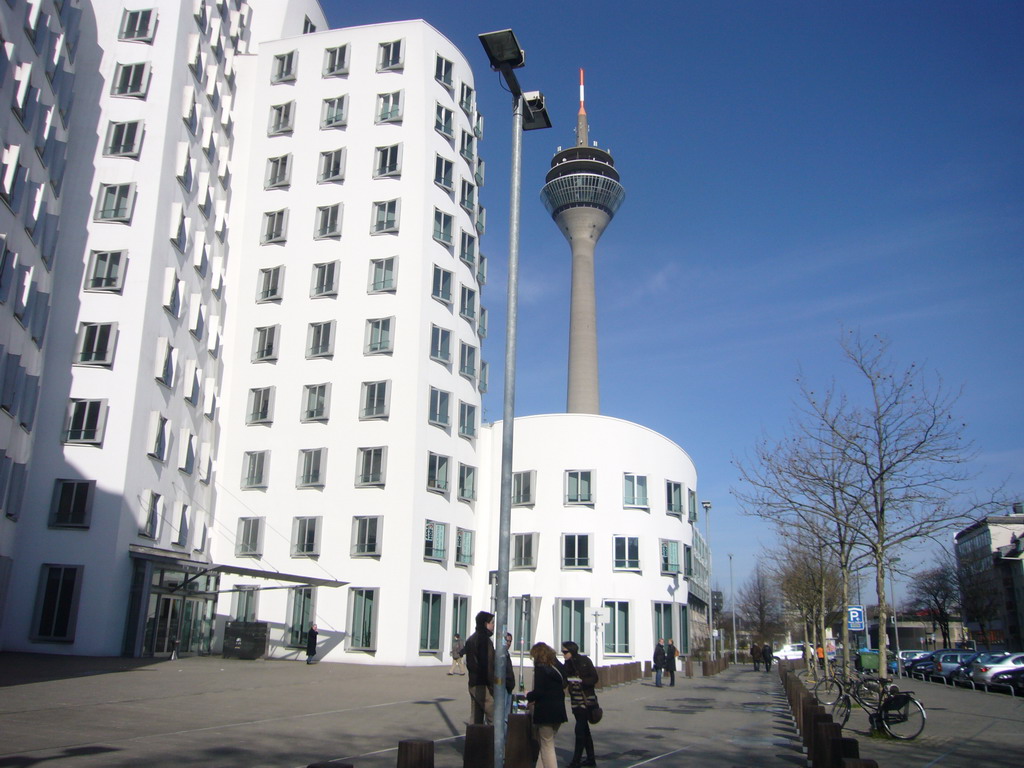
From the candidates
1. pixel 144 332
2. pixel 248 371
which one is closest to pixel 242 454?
pixel 248 371

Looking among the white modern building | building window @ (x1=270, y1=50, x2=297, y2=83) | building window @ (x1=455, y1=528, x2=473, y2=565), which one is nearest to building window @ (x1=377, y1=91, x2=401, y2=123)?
the white modern building

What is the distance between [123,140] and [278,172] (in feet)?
33.2

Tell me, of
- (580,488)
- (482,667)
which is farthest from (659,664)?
(482,667)

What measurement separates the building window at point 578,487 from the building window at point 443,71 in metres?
20.8

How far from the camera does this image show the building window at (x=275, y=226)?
138 feet

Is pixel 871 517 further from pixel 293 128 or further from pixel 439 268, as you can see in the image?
Result: pixel 293 128

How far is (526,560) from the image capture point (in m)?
43.1

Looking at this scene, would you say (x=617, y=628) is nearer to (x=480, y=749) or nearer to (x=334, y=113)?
(x=334, y=113)

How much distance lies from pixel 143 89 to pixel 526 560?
27108mm

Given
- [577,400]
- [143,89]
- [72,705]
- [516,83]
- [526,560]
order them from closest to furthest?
[516,83], [72,705], [143,89], [526,560], [577,400]

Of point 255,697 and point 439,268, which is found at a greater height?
point 439,268

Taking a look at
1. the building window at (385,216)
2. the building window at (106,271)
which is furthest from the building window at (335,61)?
the building window at (106,271)

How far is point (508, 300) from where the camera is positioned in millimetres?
11078

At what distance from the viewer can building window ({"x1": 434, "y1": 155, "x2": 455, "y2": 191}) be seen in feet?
138
